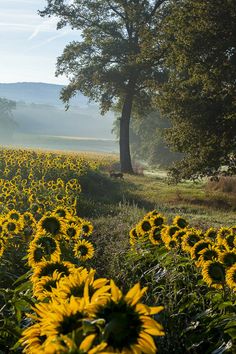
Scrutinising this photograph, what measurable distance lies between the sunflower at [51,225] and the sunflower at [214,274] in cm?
174

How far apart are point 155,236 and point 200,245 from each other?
1.14 meters

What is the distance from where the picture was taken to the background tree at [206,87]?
1755 centimetres

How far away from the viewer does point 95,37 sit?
32125 millimetres

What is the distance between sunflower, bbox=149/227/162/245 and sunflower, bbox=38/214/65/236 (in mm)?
1023

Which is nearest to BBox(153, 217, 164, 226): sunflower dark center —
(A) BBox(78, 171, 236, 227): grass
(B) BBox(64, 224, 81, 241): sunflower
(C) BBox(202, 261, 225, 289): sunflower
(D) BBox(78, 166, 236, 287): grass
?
(D) BBox(78, 166, 236, 287): grass

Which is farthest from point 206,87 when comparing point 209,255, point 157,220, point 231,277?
point 231,277

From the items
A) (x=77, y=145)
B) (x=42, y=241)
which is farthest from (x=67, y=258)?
(x=77, y=145)

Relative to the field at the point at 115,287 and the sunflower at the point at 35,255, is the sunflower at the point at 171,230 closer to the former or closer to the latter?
the field at the point at 115,287

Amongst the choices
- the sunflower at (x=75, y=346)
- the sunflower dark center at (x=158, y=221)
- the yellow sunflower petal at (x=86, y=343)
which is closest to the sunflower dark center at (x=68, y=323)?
the sunflower at (x=75, y=346)

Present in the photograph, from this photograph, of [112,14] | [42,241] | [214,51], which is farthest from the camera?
[112,14]

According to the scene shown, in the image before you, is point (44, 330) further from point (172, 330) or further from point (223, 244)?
point (223, 244)

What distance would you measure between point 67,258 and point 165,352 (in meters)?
1.53

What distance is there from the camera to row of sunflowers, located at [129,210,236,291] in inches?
157

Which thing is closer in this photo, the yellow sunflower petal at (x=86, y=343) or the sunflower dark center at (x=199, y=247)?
the yellow sunflower petal at (x=86, y=343)
